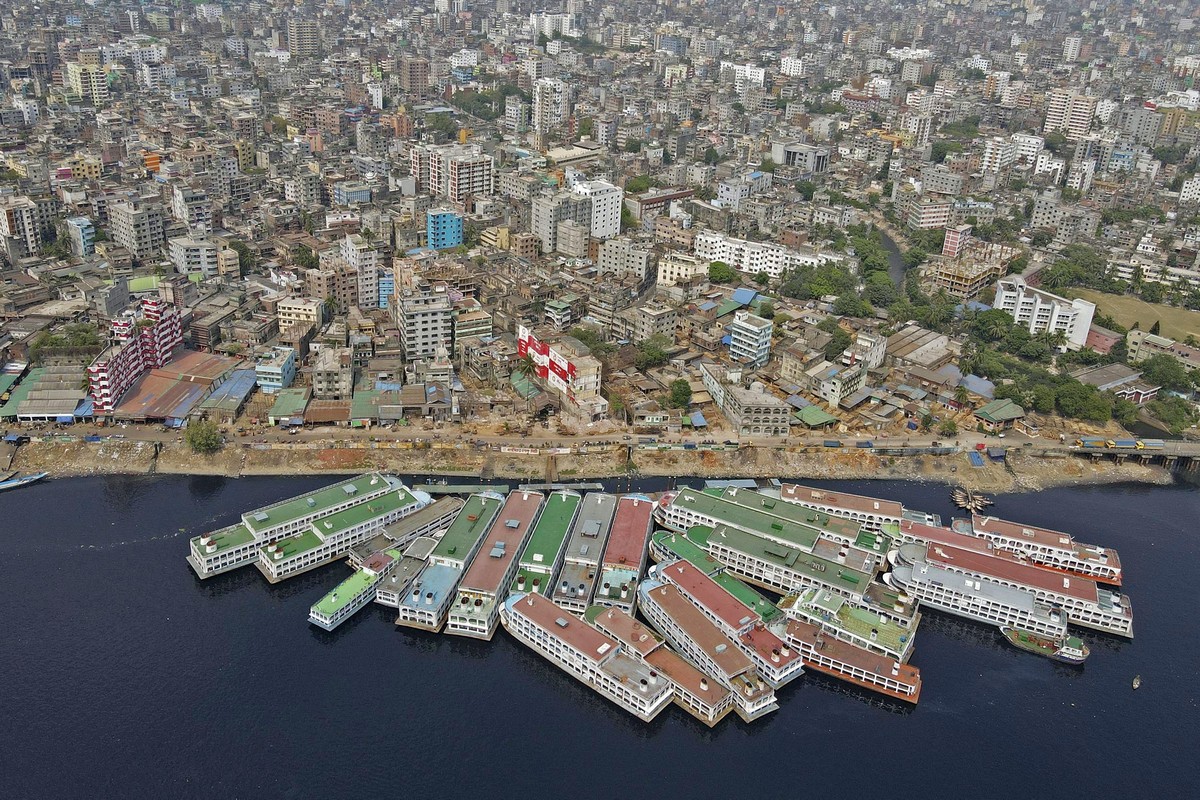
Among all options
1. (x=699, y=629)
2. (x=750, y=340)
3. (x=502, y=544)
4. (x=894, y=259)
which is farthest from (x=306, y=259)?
(x=894, y=259)

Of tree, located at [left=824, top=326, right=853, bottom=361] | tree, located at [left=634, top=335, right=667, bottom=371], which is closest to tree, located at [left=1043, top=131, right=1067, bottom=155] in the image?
tree, located at [left=824, top=326, right=853, bottom=361]

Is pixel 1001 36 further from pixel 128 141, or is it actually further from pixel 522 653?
pixel 522 653

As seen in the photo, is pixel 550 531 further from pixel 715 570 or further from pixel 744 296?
pixel 744 296

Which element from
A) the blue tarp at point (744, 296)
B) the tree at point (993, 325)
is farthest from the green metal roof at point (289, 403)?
the tree at point (993, 325)

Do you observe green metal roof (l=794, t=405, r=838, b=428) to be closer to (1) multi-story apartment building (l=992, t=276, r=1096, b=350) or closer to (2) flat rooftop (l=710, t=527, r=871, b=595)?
(2) flat rooftop (l=710, t=527, r=871, b=595)

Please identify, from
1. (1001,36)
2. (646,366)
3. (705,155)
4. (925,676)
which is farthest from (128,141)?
(1001,36)

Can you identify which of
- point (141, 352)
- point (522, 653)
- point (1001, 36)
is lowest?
point (522, 653)
